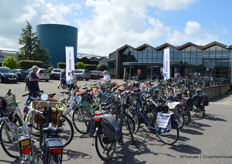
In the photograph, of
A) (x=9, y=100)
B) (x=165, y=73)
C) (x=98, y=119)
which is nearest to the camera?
(x=98, y=119)

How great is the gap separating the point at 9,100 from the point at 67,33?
53.6m

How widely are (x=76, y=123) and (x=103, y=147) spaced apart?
1.82 meters

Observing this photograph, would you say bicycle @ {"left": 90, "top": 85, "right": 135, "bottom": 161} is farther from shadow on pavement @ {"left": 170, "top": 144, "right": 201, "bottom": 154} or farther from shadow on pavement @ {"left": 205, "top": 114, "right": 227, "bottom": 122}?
shadow on pavement @ {"left": 205, "top": 114, "right": 227, "bottom": 122}

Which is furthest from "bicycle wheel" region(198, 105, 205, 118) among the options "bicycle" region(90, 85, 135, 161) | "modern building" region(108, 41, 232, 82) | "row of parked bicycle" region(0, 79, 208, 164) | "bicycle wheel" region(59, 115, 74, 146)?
"modern building" region(108, 41, 232, 82)

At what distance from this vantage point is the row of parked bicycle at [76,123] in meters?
2.94

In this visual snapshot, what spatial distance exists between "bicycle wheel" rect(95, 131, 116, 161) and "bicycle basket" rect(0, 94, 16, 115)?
6.48 feet

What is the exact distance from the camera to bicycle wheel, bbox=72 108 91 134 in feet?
A: 19.5

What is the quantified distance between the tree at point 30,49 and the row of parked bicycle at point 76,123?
147ft

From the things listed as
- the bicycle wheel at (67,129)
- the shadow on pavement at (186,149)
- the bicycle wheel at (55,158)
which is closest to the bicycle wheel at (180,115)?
the shadow on pavement at (186,149)

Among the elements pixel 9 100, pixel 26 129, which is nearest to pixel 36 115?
pixel 9 100

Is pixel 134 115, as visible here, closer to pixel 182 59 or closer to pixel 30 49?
pixel 182 59

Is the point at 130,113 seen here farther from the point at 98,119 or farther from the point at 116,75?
the point at 116,75

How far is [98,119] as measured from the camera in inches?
166

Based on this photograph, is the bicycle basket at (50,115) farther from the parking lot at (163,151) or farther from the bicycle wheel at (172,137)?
the bicycle wheel at (172,137)
